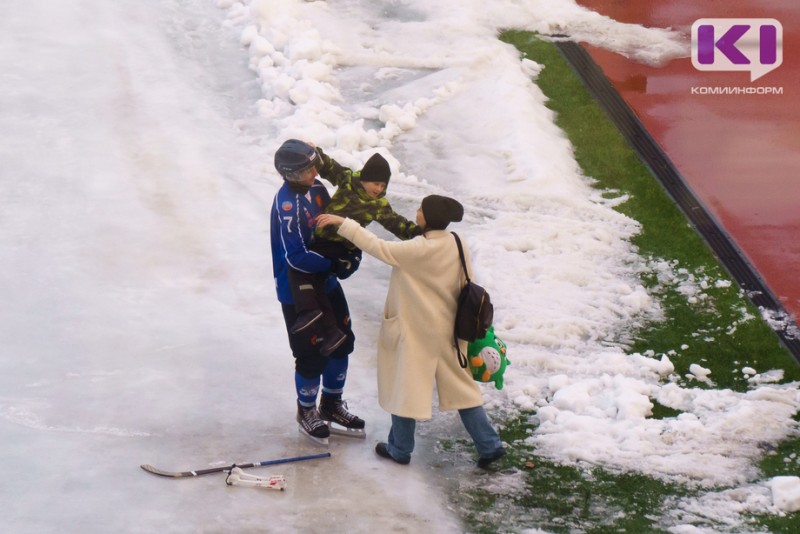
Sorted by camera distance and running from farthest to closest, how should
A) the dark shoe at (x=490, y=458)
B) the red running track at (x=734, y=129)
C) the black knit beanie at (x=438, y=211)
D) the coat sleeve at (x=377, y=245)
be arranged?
1. the red running track at (x=734, y=129)
2. the dark shoe at (x=490, y=458)
3. the black knit beanie at (x=438, y=211)
4. the coat sleeve at (x=377, y=245)

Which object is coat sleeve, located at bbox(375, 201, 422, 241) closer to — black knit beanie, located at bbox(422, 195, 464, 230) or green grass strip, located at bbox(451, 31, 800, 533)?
black knit beanie, located at bbox(422, 195, 464, 230)

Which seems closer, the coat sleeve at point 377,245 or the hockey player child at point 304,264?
the coat sleeve at point 377,245

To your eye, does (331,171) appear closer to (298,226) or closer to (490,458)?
(298,226)

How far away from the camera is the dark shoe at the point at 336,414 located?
5789 millimetres

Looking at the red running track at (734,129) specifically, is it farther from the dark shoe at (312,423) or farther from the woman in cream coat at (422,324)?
the dark shoe at (312,423)


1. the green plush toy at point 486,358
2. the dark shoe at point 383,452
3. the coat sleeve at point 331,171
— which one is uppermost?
the coat sleeve at point 331,171

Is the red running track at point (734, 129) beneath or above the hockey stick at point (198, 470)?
above

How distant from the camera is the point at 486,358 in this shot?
5367mm

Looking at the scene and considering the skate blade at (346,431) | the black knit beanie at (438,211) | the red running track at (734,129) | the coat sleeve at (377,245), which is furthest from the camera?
the red running track at (734,129)

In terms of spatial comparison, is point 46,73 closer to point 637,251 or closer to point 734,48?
point 637,251

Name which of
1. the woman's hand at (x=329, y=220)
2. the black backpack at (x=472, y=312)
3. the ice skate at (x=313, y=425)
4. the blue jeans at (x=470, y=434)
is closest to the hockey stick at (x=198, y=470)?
the ice skate at (x=313, y=425)

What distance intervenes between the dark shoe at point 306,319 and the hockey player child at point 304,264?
60mm

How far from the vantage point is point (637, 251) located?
26.3ft

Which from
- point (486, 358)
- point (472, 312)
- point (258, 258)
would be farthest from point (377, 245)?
point (258, 258)
